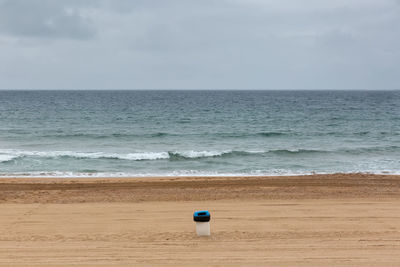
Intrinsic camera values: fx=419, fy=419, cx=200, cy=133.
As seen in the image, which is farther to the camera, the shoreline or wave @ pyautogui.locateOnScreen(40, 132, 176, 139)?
wave @ pyautogui.locateOnScreen(40, 132, 176, 139)

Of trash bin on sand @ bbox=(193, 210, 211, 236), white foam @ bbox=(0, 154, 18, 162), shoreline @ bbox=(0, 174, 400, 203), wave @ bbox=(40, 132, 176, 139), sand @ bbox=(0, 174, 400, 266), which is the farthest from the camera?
wave @ bbox=(40, 132, 176, 139)

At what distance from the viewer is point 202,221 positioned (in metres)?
8.79

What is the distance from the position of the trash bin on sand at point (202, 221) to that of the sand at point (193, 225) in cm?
18

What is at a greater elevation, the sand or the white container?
the white container

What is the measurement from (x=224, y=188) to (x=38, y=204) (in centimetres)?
621

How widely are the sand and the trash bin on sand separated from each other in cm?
18

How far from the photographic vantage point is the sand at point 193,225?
786 cm

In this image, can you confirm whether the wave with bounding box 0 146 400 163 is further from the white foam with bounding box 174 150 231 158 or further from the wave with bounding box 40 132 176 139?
the wave with bounding box 40 132 176 139

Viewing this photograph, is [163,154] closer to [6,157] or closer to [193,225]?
[6,157]

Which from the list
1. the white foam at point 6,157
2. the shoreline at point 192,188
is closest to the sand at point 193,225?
the shoreline at point 192,188

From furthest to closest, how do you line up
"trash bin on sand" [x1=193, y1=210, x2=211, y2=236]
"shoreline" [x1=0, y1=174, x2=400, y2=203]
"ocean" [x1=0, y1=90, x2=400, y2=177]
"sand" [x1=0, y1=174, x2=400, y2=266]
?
"ocean" [x1=0, y1=90, x2=400, y2=177] < "shoreline" [x1=0, y1=174, x2=400, y2=203] < "trash bin on sand" [x1=193, y1=210, x2=211, y2=236] < "sand" [x1=0, y1=174, x2=400, y2=266]

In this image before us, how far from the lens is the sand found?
786 centimetres

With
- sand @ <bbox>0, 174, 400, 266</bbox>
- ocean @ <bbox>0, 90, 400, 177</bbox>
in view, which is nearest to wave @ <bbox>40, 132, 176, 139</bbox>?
ocean @ <bbox>0, 90, 400, 177</bbox>

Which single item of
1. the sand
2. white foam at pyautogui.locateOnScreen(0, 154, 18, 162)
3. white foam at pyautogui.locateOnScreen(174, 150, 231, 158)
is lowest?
white foam at pyautogui.locateOnScreen(174, 150, 231, 158)
